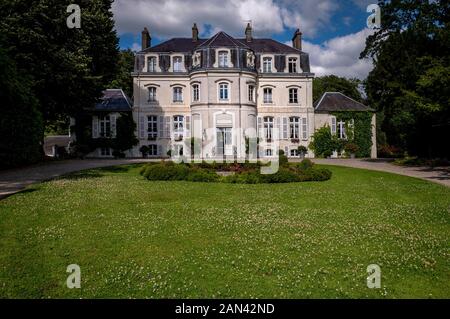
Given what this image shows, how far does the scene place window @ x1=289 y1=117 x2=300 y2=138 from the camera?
109 ft

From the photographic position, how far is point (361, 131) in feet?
108

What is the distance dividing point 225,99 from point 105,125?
11464 mm

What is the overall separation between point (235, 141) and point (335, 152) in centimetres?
1000

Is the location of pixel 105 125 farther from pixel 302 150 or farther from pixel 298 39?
pixel 298 39

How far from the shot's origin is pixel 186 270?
4.88 m

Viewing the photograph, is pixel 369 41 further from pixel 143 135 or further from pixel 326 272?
pixel 326 272

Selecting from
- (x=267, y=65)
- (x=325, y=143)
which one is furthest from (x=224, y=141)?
(x=325, y=143)

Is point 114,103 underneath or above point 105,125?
above

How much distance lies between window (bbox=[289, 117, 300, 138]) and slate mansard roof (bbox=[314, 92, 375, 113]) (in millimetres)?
2301

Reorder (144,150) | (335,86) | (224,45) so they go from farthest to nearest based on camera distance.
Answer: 1. (335,86)
2. (144,150)
3. (224,45)

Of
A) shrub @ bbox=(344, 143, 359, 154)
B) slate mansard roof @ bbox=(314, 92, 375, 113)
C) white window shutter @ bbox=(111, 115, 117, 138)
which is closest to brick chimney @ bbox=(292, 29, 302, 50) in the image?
slate mansard roof @ bbox=(314, 92, 375, 113)

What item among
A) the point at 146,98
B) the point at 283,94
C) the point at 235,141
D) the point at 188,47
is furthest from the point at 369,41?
the point at 146,98

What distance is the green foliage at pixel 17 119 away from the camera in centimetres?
1552

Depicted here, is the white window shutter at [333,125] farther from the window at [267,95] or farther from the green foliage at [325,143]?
the window at [267,95]
